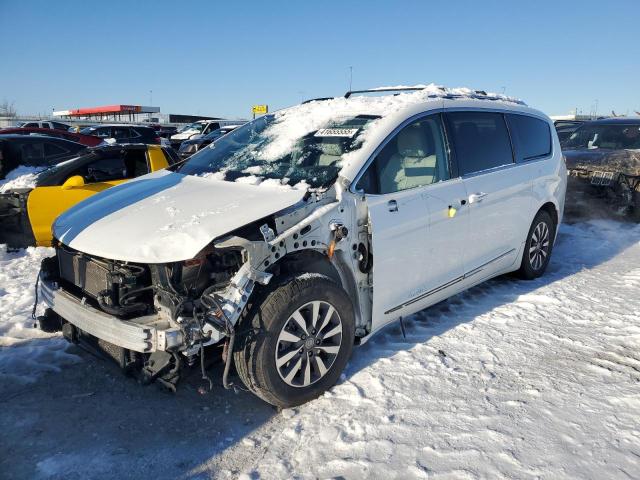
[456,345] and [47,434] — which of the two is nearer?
[47,434]

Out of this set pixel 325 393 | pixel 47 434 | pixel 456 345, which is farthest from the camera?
pixel 456 345

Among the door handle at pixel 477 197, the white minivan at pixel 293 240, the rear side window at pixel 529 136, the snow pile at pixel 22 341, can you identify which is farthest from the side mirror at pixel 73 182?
the rear side window at pixel 529 136

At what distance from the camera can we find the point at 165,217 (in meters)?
3.25

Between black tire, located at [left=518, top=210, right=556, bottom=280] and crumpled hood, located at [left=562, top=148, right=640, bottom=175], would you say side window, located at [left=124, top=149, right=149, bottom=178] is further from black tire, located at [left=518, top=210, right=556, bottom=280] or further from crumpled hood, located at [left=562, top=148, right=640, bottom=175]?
crumpled hood, located at [left=562, top=148, right=640, bottom=175]

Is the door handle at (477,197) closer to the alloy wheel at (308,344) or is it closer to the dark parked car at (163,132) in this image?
the alloy wheel at (308,344)

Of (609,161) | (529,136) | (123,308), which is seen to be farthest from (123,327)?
(609,161)

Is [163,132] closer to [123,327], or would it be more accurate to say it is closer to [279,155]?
[279,155]

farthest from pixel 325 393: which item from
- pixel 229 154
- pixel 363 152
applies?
pixel 229 154

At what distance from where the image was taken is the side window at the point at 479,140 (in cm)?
438

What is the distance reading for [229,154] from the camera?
443 centimetres

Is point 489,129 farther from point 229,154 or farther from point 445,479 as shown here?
point 445,479

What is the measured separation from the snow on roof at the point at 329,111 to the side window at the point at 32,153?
5.78m

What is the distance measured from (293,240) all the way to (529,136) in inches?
133

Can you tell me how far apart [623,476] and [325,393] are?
1.67 metres
